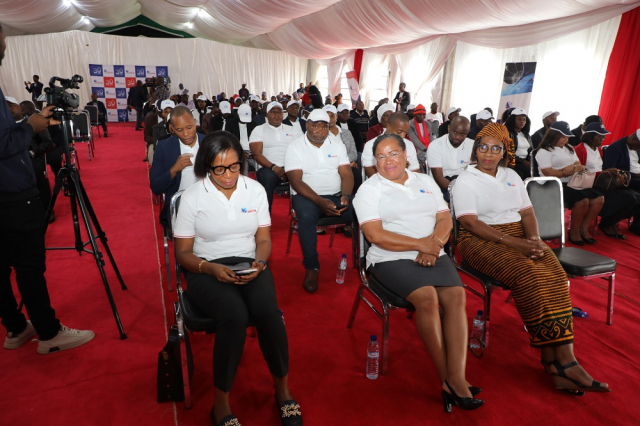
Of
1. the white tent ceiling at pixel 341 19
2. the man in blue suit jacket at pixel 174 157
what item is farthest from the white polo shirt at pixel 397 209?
the white tent ceiling at pixel 341 19

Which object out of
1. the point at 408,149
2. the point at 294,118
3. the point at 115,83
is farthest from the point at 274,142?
the point at 115,83

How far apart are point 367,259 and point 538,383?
115cm

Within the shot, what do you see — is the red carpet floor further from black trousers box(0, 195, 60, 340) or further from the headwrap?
the headwrap

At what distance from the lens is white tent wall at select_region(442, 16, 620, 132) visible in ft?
23.1

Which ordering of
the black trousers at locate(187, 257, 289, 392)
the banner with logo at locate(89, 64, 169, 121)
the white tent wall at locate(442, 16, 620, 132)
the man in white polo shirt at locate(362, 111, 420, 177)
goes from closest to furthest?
the black trousers at locate(187, 257, 289, 392) → the man in white polo shirt at locate(362, 111, 420, 177) → the white tent wall at locate(442, 16, 620, 132) → the banner with logo at locate(89, 64, 169, 121)

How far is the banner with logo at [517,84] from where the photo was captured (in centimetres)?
849

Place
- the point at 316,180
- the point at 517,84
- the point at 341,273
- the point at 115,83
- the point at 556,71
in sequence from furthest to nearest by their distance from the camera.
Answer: the point at 115,83
the point at 517,84
the point at 556,71
the point at 316,180
the point at 341,273

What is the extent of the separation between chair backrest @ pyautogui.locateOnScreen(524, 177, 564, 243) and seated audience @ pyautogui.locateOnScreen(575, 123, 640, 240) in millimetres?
2132

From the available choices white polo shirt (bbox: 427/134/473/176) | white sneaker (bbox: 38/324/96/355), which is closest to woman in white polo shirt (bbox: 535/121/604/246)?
white polo shirt (bbox: 427/134/473/176)

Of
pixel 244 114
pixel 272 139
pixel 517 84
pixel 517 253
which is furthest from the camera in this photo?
pixel 517 84

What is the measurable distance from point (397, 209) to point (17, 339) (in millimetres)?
2350

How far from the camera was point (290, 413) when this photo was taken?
6.13ft

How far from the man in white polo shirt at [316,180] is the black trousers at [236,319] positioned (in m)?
1.32

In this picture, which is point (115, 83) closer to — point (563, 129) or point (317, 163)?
point (317, 163)
